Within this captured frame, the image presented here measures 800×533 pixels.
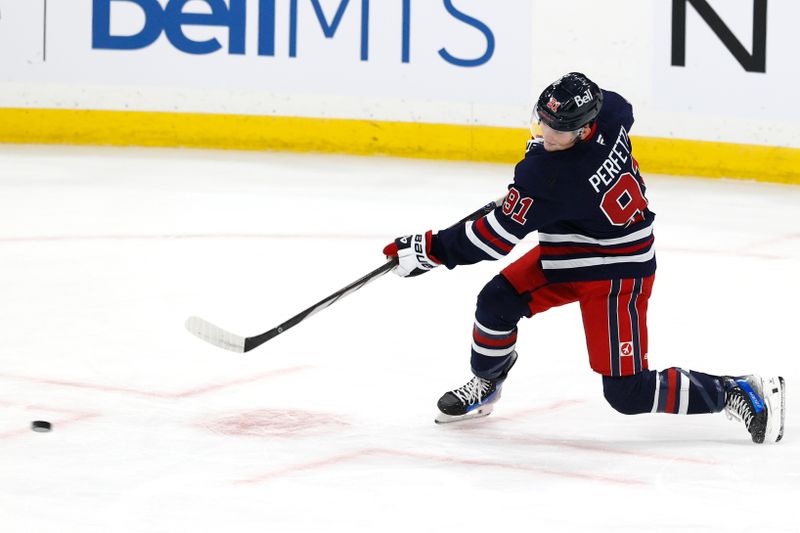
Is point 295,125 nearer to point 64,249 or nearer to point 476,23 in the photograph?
point 476,23

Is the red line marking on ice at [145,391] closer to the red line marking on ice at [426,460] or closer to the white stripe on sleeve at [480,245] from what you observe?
the red line marking on ice at [426,460]

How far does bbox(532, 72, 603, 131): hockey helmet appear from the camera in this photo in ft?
9.69

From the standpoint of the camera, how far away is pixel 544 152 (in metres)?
3.02

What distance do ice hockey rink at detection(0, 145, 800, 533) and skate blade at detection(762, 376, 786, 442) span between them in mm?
39

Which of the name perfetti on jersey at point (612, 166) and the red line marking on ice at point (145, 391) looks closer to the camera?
the name perfetti on jersey at point (612, 166)

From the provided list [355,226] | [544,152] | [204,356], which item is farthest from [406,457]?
[355,226]

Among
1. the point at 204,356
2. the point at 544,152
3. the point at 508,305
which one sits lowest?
the point at 204,356

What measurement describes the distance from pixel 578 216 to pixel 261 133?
5215mm

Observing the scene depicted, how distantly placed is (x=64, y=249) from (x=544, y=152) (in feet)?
9.29

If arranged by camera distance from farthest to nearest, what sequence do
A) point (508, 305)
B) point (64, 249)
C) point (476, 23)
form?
1. point (476, 23)
2. point (64, 249)
3. point (508, 305)

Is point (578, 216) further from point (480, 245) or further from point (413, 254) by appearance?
point (413, 254)

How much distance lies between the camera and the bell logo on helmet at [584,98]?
2963 millimetres

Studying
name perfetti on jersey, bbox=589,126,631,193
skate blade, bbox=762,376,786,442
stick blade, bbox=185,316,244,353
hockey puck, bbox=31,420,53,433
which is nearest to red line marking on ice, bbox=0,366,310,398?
stick blade, bbox=185,316,244,353

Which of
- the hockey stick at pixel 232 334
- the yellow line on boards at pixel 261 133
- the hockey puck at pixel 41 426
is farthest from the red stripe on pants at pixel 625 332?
the yellow line on boards at pixel 261 133
